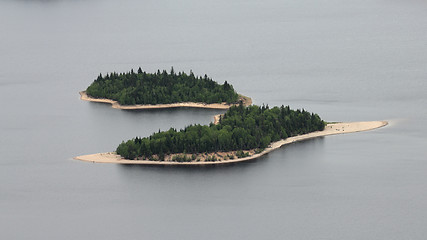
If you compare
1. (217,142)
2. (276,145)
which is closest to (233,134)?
(217,142)

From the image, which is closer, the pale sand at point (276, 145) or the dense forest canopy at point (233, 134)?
the pale sand at point (276, 145)

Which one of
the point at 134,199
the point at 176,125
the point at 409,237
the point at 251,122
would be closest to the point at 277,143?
the point at 251,122

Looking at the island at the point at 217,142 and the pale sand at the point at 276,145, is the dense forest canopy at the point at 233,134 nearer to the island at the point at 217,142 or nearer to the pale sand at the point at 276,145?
the island at the point at 217,142

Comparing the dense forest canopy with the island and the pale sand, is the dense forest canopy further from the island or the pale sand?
the pale sand

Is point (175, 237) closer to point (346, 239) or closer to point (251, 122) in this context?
point (346, 239)

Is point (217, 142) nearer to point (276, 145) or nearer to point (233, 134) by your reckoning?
point (233, 134)

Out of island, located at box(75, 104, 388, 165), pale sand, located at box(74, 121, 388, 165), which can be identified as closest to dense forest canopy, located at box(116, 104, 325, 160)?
island, located at box(75, 104, 388, 165)

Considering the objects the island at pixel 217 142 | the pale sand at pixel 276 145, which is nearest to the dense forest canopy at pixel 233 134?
the island at pixel 217 142
